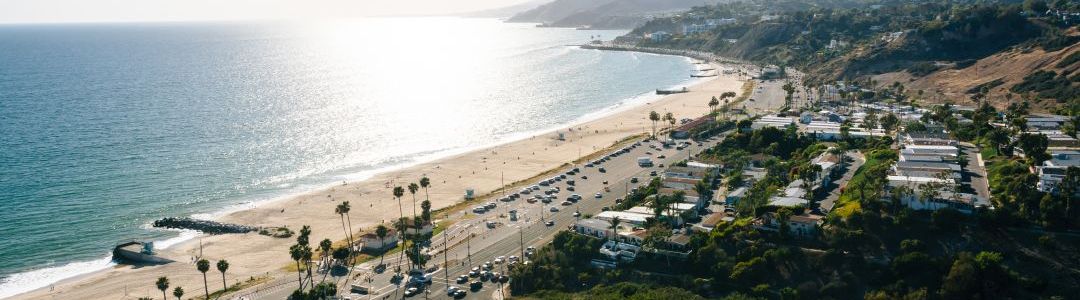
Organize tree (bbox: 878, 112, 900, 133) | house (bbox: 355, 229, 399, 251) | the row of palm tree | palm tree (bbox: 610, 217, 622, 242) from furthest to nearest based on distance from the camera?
tree (bbox: 878, 112, 900, 133) < house (bbox: 355, 229, 399, 251) < palm tree (bbox: 610, 217, 622, 242) < the row of palm tree

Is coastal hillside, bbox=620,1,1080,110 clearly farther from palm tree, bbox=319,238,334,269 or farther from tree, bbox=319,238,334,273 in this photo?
palm tree, bbox=319,238,334,269

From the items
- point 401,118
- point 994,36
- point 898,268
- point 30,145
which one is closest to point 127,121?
point 30,145

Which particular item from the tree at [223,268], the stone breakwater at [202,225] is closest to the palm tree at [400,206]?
the tree at [223,268]

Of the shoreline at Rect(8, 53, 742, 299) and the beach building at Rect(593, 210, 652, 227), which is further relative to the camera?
the beach building at Rect(593, 210, 652, 227)

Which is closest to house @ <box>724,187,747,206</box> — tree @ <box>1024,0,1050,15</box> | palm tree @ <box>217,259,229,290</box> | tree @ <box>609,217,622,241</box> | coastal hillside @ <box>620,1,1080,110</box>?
tree @ <box>609,217,622,241</box>

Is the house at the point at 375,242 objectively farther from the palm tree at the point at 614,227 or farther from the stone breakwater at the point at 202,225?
the palm tree at the point at 614,227

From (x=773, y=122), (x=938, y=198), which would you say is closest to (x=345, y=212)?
(x=938, y=198)
